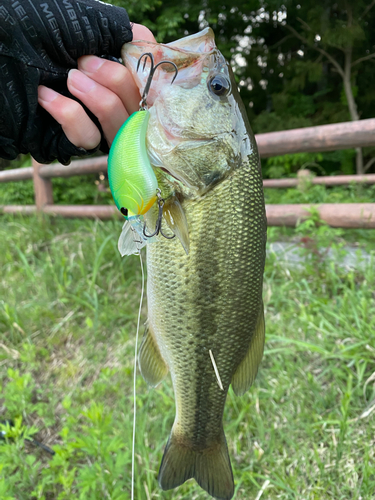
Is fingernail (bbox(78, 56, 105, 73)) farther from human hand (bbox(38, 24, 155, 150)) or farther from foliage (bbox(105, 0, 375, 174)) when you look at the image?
foliage (bbox(105, 0, 375, 174))

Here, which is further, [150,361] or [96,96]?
[150,361]

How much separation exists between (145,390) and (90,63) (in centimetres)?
182

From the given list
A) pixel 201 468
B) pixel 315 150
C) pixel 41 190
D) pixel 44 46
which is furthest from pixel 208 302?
pixel 41 190

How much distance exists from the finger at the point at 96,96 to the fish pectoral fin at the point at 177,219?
1.04ft

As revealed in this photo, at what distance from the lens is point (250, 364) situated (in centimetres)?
115

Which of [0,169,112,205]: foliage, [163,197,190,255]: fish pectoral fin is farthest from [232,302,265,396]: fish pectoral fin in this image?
[0,169,112,205]: foliage

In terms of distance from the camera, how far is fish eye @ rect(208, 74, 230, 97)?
977 mm

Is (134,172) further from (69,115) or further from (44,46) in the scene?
(44,46)

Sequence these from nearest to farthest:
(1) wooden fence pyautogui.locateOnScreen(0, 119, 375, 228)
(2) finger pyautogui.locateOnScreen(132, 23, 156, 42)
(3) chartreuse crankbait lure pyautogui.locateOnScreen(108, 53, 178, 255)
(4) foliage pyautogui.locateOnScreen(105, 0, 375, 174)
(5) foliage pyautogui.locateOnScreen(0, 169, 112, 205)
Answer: (3) chartreuse crankbait lure pyautogui.locateOnScreen(108, 53, 178, 255) → (2) finger pyautogui.locateOnScreen(132, 23, 156, 42) → (1) wooden fence pyautogui.locateOnScreen(0, 119, 375, 228) → (5) foliage pyautogui.locateOnScreen(0, 169, 112, 205) → (4) foliage pyautogui.locateOnScreen(105, 0, 375, 174)

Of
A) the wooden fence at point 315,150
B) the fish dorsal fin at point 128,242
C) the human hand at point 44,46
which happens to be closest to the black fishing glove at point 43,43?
the human hand at point 44,46

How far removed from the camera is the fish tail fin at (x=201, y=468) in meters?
1.15

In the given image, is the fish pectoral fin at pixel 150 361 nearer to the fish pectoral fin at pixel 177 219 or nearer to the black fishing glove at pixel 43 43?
the fish pectoral fin at pixel 177 219

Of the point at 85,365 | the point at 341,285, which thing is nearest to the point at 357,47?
the point at 341,285

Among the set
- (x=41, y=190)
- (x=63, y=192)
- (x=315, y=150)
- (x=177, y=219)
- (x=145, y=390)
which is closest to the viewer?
(x=177, y=219)
